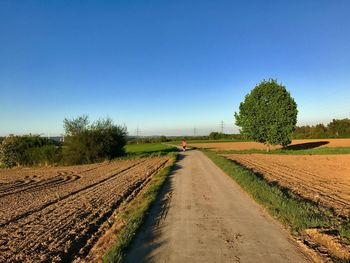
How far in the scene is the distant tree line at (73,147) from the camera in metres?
43.2

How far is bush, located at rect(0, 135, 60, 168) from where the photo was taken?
46.2m

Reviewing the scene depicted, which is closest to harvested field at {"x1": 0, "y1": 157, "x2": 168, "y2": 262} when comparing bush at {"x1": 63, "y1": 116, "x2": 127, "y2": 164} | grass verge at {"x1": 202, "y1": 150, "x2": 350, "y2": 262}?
grass verge at {"x1": 202, "y1": 150, "x2": 350, "y2": 262}

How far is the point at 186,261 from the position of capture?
6.13 m

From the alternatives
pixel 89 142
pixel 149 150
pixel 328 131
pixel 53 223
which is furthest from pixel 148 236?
pixel 328 131

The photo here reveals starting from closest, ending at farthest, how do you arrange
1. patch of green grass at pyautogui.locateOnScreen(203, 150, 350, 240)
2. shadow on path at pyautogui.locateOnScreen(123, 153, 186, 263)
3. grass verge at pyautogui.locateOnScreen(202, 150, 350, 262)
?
shadow on path at pyautogui.locateOnScreen(123, 153, 186, 263), grass verge at pyautogui.locateOnScreen(202, 150, 350, 262), patch of green grass at pyautogui.locateOnScreen(203, 150, 350, 240)

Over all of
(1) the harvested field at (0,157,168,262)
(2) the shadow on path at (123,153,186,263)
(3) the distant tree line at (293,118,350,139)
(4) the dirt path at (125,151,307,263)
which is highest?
(3) the distant tree line at (293,118,350,139)

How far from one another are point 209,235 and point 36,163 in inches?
1730

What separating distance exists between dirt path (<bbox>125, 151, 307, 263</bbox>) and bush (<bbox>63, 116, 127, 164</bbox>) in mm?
32143

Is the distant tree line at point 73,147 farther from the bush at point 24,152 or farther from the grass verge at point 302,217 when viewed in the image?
the grass verge at point 302,217

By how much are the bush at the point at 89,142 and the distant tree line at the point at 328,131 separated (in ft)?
263

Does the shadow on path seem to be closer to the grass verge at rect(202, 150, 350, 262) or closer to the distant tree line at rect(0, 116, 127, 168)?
the grass verge at rect(202, 150, 350, 262)

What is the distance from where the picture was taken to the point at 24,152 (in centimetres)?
4806

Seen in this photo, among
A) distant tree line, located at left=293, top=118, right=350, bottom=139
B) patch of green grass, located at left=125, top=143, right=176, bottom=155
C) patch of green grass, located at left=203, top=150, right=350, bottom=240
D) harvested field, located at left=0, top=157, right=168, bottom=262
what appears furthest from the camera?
distant tree line, located at left=293, top=118, right=350, bottom=139

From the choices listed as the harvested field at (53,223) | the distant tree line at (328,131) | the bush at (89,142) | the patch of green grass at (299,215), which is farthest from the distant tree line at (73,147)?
the distant tree line at (328,131)
